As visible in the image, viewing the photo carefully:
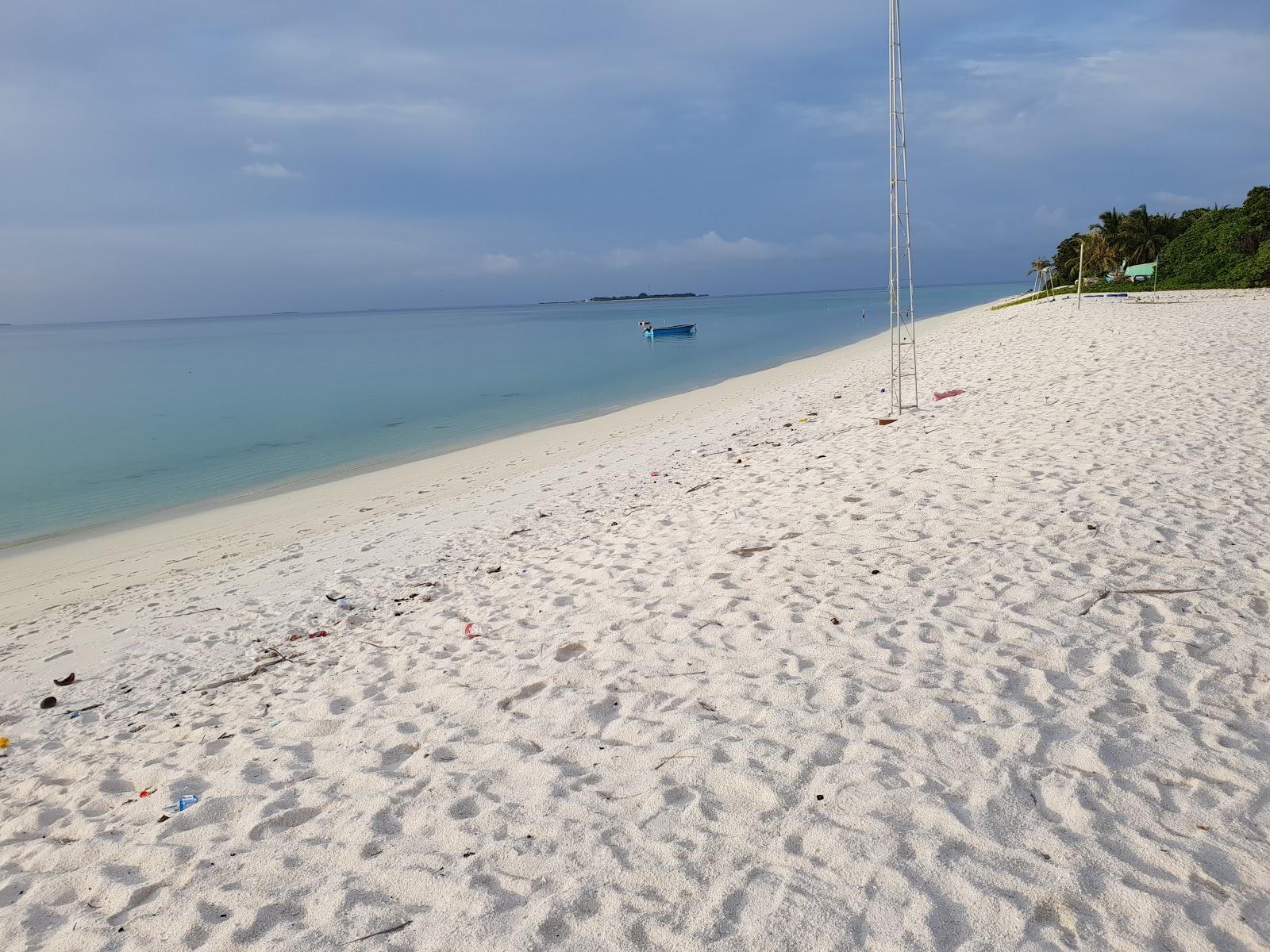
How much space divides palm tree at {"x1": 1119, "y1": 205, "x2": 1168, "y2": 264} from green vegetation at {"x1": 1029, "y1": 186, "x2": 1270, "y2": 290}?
47 millimetres

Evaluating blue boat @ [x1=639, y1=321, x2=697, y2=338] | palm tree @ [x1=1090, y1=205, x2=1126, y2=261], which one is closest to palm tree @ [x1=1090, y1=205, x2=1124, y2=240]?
palm tree @ [x1=1090, y1=205, x2=1126, y2=261]

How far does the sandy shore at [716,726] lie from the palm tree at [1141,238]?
54626 mm

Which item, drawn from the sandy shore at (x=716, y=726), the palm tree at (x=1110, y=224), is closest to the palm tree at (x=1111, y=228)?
the palm tree at (x=1110, y=224)

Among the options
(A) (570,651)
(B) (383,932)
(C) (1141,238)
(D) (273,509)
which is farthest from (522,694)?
(C) (1141,238)

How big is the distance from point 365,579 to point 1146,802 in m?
6.69

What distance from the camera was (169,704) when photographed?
5312mm

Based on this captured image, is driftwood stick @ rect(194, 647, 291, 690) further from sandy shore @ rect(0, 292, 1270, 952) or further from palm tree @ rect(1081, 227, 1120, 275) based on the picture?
palm tree @ rect(1081, 227, 1120, 275)

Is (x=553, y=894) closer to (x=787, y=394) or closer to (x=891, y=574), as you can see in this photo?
(x=891, y=574)

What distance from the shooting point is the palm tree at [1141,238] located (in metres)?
52.7

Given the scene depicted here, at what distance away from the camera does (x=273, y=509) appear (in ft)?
42.5

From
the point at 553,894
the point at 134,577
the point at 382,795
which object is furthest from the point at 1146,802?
the point at 134,577

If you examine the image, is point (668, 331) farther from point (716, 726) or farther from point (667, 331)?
point (716, 726)

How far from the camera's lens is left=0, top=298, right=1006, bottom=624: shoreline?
1041 centimetres

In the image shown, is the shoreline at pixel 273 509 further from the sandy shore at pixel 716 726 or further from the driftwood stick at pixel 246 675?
the driftwood stick at pixel 246 675
